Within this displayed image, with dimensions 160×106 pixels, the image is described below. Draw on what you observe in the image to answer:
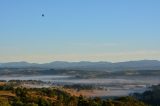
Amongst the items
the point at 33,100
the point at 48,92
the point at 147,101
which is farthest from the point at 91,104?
the point at 147,101

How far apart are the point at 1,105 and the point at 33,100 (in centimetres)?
1750

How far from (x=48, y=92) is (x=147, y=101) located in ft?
87.7

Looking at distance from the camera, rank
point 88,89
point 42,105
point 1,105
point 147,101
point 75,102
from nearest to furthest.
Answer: point 1,105 < point 42,105 < point 75,102 < point 147,101 < point 88,89

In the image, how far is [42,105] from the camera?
278 feet

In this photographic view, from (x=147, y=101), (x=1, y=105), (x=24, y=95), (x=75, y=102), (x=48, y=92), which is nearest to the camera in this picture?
(x=1, y=105)

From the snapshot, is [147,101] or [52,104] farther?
[147,101]

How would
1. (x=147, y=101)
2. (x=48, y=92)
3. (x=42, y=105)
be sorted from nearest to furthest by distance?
(x=42, y=105)
(x=48, y=92)
(x=147, y=101)

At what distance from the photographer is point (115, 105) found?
87.4 metres

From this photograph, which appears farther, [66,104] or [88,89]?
[88,89]

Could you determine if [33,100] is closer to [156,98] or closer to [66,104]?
[66,104]

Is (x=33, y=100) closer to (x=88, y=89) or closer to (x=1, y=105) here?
(x=1, y=105)

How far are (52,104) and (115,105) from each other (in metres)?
10.2

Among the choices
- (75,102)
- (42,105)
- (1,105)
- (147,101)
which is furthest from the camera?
(147,101)

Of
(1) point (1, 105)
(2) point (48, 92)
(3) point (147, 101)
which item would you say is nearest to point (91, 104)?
(1) point (1, 105)
